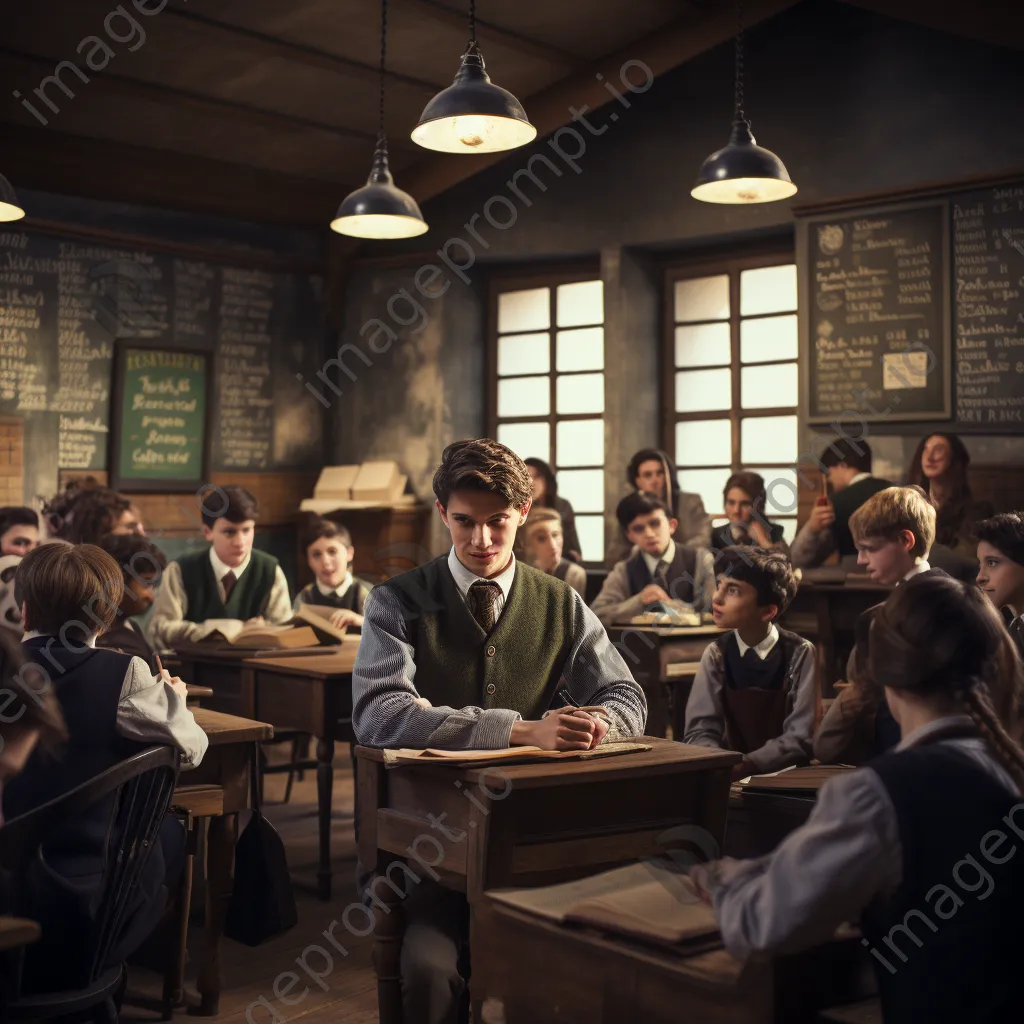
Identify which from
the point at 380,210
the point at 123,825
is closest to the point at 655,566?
the point at 380,210

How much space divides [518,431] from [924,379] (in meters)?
2.72

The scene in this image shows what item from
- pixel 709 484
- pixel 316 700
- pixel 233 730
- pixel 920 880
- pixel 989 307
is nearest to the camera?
pixel 920 880

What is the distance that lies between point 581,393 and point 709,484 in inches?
39.9

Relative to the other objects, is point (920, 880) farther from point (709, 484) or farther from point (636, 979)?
point (709, 484)

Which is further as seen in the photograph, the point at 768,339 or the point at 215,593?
the point at 768,339

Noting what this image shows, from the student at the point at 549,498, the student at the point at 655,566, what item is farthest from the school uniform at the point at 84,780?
the student at the point at 549,498

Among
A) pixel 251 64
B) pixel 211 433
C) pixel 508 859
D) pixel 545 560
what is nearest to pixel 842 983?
pixel 508 859

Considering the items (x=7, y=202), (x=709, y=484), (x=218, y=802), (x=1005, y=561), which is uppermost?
(x=7, y=202)

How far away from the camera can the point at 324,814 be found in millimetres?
4410

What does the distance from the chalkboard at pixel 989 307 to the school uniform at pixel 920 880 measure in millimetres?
5255

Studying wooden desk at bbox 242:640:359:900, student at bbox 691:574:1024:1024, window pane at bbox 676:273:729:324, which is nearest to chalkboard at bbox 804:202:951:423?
window pane at bbox 676:273:729:324

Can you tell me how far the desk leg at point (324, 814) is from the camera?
14.1ft

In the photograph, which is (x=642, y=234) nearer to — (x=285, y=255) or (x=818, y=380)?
(x=818, y=380)

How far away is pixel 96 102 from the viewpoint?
22.6 feet
